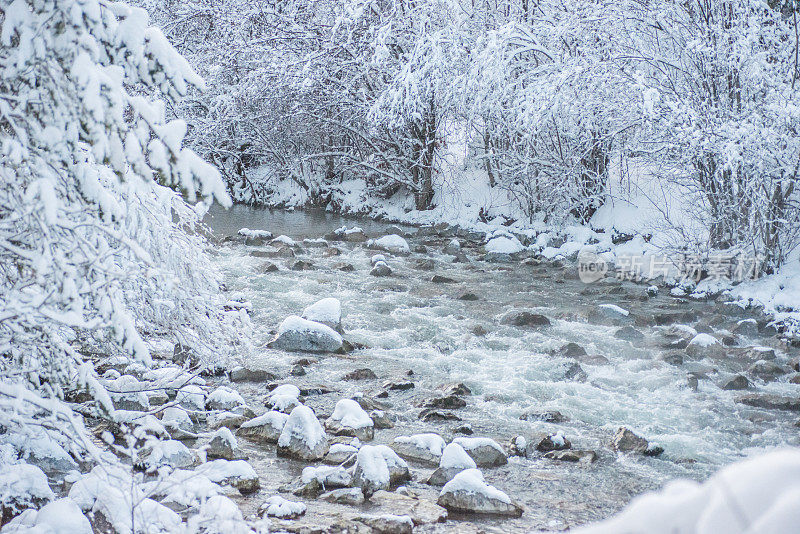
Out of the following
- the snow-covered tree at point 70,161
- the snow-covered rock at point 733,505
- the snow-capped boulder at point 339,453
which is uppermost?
the snow-covered tree at point 70,161

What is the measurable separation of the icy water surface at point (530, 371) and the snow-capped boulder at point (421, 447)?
0.22 metres

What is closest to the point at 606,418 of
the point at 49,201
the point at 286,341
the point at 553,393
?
the point at 553,393

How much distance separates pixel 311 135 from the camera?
19.7 metres

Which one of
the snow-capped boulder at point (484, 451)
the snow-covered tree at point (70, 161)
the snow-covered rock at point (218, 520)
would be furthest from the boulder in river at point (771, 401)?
the snow-covered tree at point (70, 161)

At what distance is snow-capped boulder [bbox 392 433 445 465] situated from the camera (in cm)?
505

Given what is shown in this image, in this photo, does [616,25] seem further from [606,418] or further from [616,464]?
[616,464]

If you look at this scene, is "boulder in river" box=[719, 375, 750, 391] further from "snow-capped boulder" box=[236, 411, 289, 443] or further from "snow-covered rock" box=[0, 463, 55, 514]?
"snow-covered rock" box=[0, 463, 55, 514]

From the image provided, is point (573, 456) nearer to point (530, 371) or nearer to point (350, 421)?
point (350, 421)

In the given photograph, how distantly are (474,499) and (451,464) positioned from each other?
0.51 metres

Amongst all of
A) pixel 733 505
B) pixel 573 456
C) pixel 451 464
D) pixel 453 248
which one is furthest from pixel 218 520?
pixel 453 248

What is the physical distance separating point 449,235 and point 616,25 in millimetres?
5751

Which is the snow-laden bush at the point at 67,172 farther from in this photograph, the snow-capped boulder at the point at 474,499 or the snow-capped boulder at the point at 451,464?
the snow-capped boulder at the point at 451,464

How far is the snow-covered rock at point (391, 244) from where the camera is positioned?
13539mm

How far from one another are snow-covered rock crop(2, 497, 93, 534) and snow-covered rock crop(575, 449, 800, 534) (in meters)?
2.72
